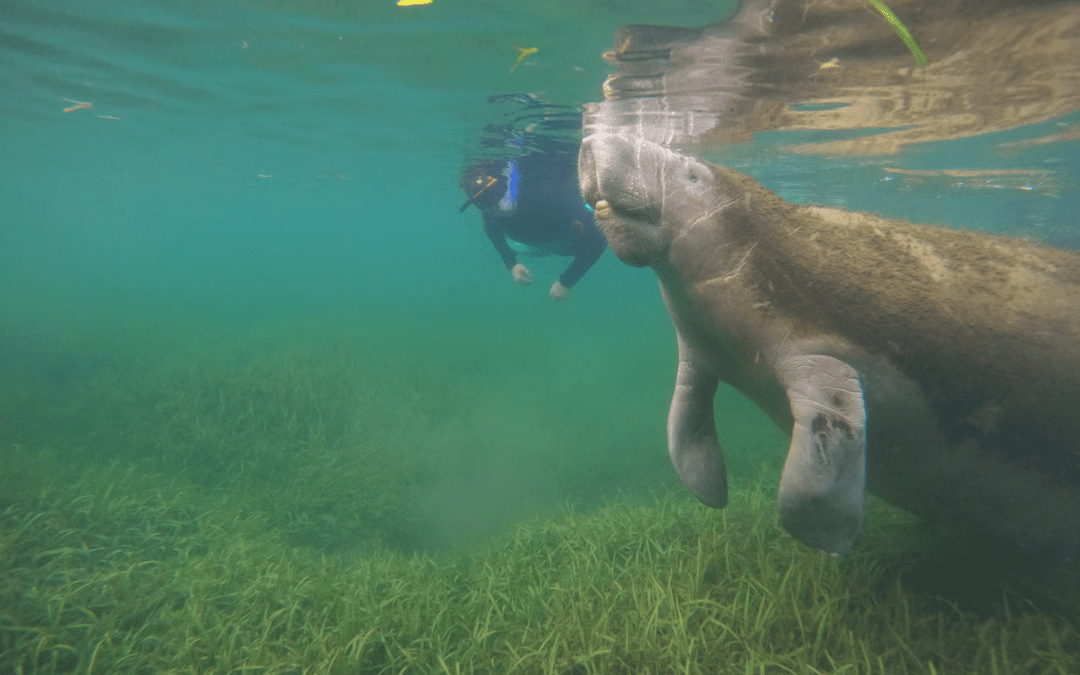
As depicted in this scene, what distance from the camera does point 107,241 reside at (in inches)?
4496

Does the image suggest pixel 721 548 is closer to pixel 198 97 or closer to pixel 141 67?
pixel 141 67

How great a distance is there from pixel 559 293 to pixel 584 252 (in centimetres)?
94

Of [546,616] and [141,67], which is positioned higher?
[141,67]

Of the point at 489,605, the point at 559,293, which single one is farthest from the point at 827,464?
the point at 559,293

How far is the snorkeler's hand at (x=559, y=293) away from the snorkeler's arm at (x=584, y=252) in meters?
0.06

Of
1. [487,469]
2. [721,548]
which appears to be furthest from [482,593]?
[487,469]

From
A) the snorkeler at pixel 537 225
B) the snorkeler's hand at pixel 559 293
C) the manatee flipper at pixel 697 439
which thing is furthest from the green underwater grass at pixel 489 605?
the snorkeler at pixel 537 225

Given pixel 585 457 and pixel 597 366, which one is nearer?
pixel 585 457

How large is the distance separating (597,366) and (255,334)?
11414mm

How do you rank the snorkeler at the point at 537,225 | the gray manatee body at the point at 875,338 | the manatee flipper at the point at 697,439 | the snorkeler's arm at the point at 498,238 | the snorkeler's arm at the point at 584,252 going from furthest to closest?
the snorkeler's arm at the point at 498,238 → the snorkeler at the point at 537,225 → the snorkeler's arm at the point at 584,252 → the manatee flipper at the point at 697,439 → the gray manatee body at the point at 875,338

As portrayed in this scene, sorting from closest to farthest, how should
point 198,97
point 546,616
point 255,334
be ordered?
point 546,616, point 198,97, point 255,334

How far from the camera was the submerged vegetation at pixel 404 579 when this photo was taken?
2559mm

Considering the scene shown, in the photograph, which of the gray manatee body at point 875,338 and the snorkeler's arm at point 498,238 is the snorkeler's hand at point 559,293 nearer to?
the snorkeler's arm at point 498,238

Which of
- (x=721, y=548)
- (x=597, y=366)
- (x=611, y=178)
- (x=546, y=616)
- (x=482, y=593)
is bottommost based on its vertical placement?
(x=597, y=366)
